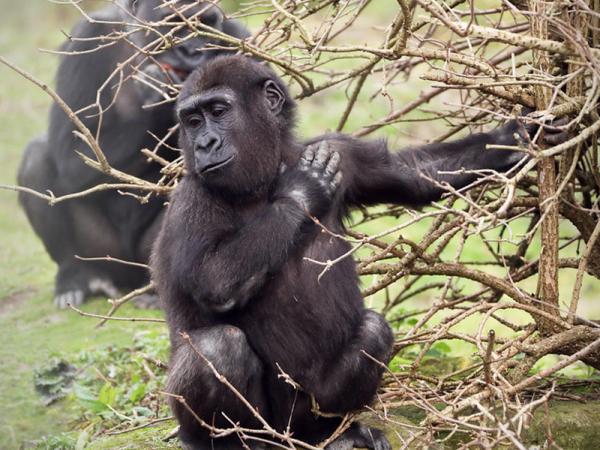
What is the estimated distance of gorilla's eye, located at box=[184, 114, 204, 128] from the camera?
13.9 ft

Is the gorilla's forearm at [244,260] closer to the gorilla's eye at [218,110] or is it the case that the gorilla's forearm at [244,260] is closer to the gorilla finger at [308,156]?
the gorilla finger at [308,156]

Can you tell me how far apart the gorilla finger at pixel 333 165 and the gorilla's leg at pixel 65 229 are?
4.60 meters

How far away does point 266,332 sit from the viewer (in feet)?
13.6

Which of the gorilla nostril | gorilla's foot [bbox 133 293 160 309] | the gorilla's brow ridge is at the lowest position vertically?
gorilla's foot [bbox 133 293 160 309]

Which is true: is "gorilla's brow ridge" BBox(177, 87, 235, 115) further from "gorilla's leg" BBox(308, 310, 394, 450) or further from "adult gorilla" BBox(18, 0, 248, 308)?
"adult gorilla" BBox(18, 0, 248, 308)

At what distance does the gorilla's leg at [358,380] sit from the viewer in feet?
13.8

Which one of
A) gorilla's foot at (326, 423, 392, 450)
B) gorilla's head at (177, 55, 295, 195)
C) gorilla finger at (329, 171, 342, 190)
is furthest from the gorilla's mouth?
gorilla's foot at (326, 423, 392, 450)

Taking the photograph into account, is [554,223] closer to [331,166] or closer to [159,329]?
[331,166]

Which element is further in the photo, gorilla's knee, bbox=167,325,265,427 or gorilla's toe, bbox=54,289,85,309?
gorilla's toe, bbox=54,289,85,309

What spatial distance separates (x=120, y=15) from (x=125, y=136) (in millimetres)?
1005

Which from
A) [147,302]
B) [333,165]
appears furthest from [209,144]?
[147,302]

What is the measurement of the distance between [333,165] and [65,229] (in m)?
4.91

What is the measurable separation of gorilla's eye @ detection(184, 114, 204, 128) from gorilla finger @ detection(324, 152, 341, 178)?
58 centimetres

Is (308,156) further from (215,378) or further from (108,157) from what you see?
(108,157)
